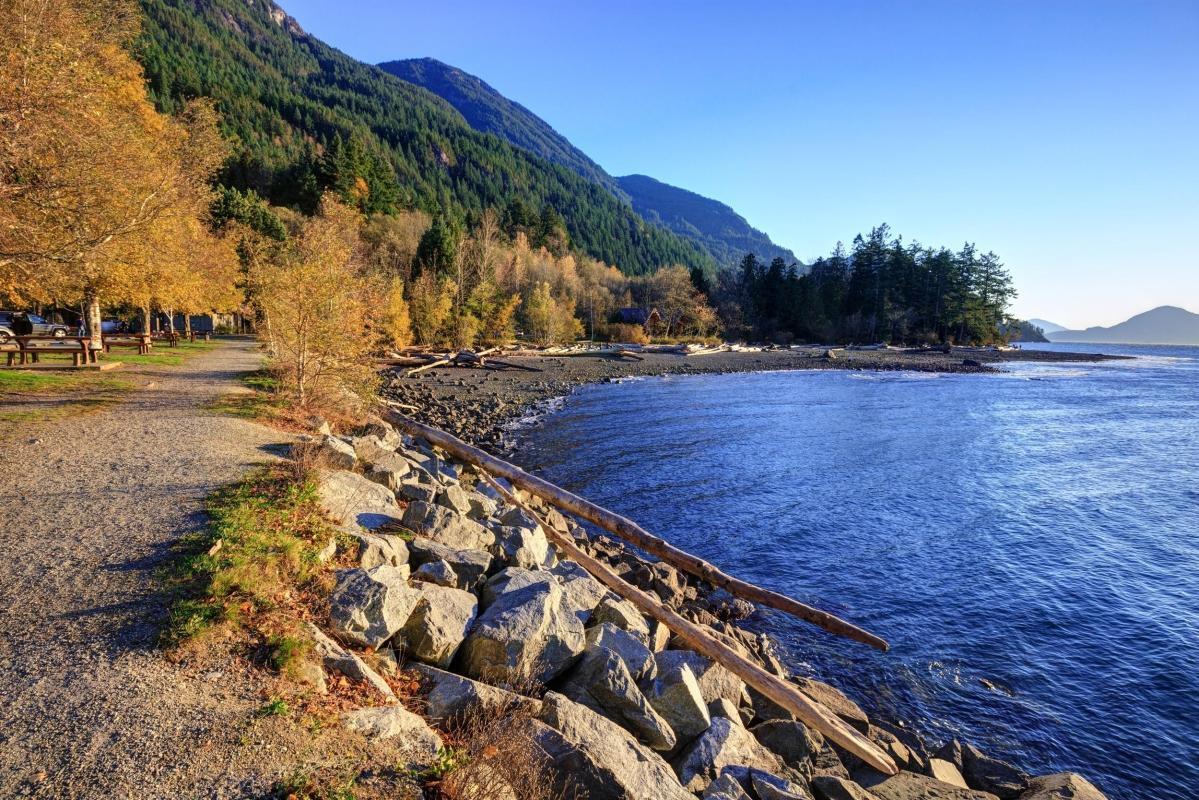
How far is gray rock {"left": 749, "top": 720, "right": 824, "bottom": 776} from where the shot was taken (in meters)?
6.91

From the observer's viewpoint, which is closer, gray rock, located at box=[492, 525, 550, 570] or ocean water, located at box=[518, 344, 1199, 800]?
ocean water, located at box=[518, 344, 1199, 800]

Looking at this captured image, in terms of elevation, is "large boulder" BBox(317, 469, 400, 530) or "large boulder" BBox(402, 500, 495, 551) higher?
"large boulder" BBox(317, 469, 400, 530)

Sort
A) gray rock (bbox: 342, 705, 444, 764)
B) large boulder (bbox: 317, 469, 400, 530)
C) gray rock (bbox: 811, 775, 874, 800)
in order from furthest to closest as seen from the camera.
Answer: large boulder (bbox: 317, 469, 400, 530) → gray rock (bbox: 811, 775, 874, 800) → gray rock (bbox: 342, 705, 444, 764)

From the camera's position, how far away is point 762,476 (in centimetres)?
2000

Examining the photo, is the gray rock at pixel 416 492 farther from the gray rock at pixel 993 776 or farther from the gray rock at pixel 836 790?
the gray rock at pixel 993 776

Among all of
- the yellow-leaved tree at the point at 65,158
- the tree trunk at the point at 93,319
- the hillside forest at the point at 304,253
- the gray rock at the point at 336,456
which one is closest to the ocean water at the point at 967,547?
the gray rock at the point at 336,456

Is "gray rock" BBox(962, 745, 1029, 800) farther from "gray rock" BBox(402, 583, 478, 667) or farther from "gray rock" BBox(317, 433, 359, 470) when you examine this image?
"gray rock" BBox(317, 433, 359, 470)

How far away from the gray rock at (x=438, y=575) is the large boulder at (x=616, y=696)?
2204 millimetres

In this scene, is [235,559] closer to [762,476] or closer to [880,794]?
[880,794]

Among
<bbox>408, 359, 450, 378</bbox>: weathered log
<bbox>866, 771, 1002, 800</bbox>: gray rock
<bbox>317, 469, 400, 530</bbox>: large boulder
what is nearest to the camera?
<bbox>866, 771, 1002, 800</bbox>: gray rock

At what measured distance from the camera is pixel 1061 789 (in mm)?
6312

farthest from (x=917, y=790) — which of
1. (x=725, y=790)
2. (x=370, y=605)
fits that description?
(x=370, y=605)

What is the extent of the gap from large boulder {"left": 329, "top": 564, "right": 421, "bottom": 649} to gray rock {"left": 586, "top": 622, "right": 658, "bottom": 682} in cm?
234

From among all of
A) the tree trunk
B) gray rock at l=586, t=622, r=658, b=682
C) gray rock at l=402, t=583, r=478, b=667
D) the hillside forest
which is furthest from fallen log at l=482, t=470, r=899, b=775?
the tree trunk
